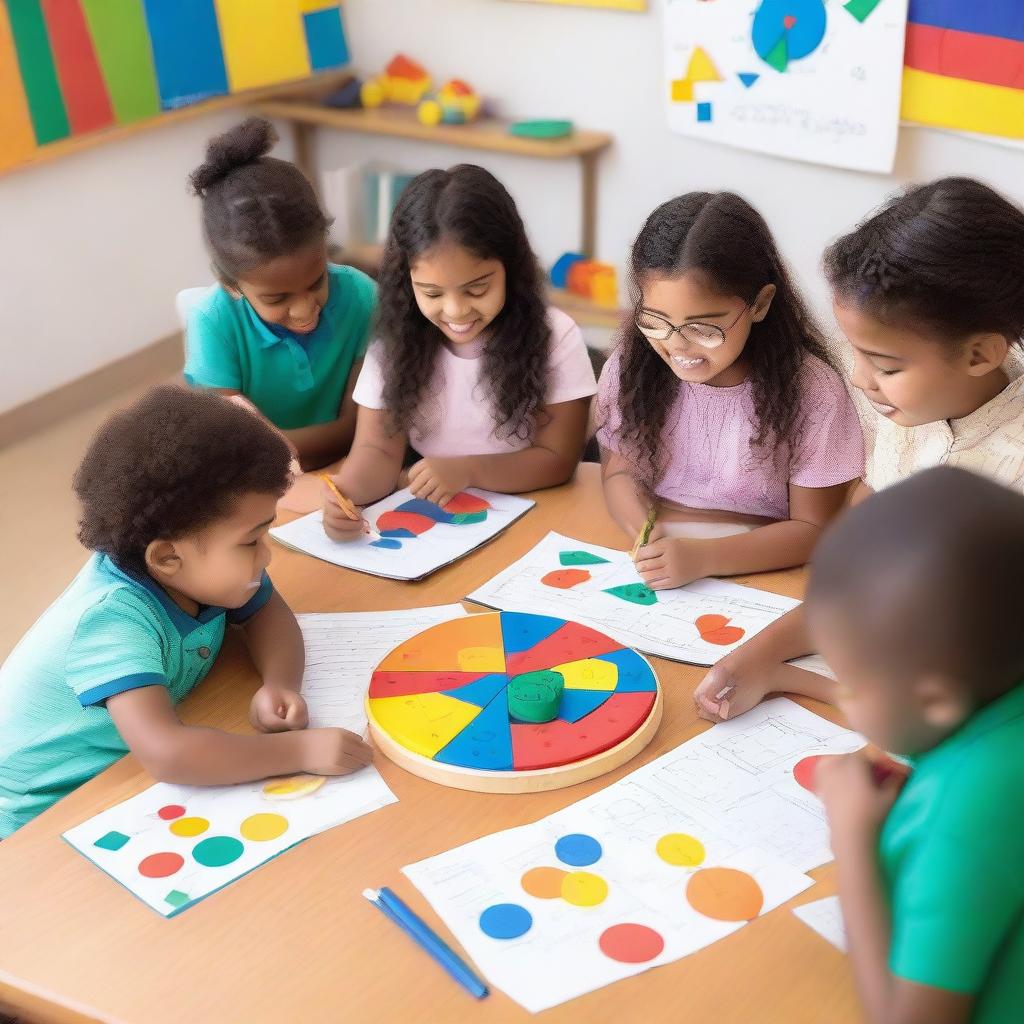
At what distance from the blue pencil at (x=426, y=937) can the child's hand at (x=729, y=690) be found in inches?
16.7

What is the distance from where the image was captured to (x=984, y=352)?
1.45 metres

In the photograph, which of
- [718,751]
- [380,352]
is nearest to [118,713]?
[718,751]

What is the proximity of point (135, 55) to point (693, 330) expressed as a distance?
9.76 ft

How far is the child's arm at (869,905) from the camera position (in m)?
0.88

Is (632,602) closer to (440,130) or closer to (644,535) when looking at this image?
(644,535)

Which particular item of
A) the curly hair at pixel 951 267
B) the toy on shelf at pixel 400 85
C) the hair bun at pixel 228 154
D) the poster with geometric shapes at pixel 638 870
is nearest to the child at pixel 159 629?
the poster with geometric shapes at pixel 638 870

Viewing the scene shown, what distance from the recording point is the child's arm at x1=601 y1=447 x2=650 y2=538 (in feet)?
5.86

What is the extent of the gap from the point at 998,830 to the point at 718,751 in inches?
19.4

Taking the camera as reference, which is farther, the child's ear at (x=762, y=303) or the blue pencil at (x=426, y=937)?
the child's ear at (x=762, y=303)

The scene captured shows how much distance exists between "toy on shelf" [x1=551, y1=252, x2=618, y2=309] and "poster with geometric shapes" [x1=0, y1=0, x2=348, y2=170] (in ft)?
4.01

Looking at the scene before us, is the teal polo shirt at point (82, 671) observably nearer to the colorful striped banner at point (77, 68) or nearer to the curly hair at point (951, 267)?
the curly hair at point (951, 267)

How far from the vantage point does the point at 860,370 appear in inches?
59.2

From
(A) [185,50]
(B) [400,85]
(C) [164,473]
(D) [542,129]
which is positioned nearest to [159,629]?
(C) [164,473]

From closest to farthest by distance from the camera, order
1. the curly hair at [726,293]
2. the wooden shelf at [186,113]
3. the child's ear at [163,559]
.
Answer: the child's ear at [163,559] → the curly hair at [726,293] → the wooden shelf at [186,113]
